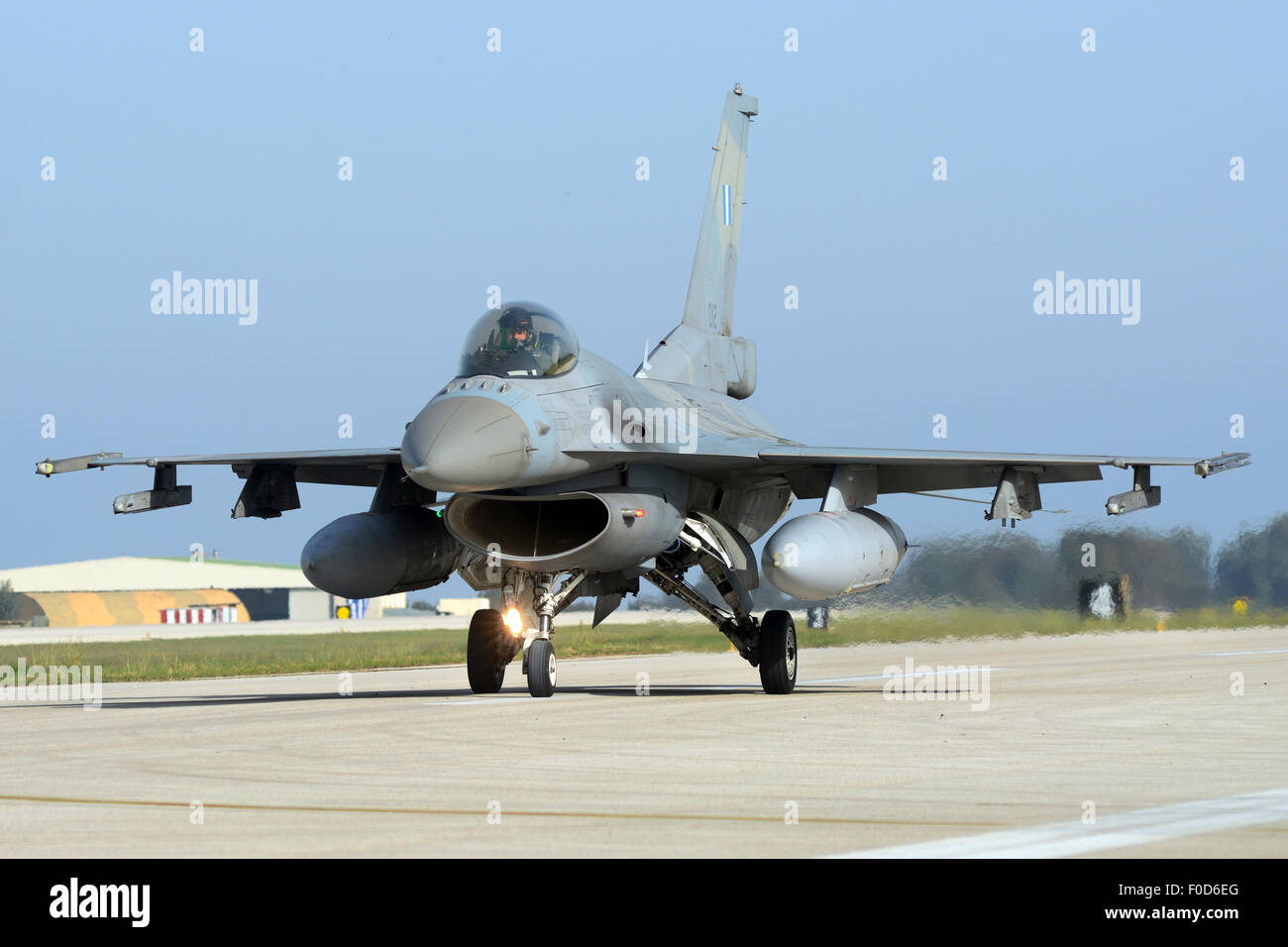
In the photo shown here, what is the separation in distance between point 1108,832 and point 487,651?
38.6ft

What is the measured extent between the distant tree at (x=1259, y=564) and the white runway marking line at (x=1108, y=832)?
1087 inches

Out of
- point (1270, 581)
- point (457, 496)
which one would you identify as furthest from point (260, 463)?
point (1270, 581)

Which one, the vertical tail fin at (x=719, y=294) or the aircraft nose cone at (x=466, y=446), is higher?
the vertical tail fin at (x=719, y=294)

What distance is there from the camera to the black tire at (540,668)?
53.1 feet

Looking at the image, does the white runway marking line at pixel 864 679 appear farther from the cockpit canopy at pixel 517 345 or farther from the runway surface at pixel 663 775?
the cockpit canopy at pixel 517 345

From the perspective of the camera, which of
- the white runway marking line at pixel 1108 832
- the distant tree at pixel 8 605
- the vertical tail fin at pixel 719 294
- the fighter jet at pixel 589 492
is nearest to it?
the white runway marking line at pixel 1108 832

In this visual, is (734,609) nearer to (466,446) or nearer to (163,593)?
(466,446)

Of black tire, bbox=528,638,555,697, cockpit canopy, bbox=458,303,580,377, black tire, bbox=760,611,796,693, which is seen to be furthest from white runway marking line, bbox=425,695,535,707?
cockpit canopy, bbox=458,303,580,377

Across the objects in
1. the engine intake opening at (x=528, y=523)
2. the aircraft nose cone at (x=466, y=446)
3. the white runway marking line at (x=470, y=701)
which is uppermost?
the aircraft nose cone at (x=466, y=446)

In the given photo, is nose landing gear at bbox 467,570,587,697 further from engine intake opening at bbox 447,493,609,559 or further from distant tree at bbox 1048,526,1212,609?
distant tree at bbox 1048,526,1212,609

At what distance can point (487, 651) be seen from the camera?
1789 cm

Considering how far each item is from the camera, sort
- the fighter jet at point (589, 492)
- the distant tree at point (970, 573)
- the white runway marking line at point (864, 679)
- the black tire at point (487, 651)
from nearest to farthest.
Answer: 1. the fighter jet at point (589, 492)
2. the black tire at point (487, 651)
3. the white runway marking line at point (864, 679)
4. the distant tree at point (970, 573)

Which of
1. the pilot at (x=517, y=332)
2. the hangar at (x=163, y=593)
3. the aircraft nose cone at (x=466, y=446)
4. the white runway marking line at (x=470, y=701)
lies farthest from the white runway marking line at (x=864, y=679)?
the hangar at (x=163, y=593)

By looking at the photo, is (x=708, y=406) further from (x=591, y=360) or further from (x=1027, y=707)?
(x=1027, y=707)
